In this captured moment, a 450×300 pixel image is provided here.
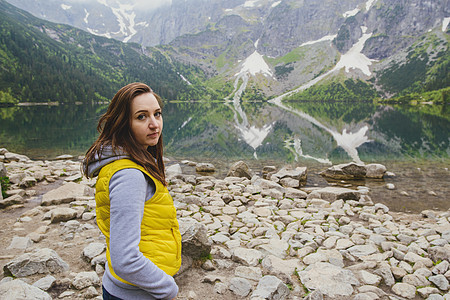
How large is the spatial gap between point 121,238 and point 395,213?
45.4 ft

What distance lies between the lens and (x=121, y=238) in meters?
2.14

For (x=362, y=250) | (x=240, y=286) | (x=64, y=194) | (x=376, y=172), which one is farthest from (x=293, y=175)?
(x=240, y=286)

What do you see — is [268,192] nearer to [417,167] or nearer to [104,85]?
[417,167]

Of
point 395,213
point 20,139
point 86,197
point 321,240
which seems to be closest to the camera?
point 321,240

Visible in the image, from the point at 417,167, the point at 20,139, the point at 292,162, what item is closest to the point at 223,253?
the point at 292,162

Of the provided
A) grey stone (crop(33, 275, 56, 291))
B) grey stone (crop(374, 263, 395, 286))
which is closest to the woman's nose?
grey stone (crop(33, 275, 56, 291))

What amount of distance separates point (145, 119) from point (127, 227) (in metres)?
1.02

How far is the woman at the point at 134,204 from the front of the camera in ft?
7.04

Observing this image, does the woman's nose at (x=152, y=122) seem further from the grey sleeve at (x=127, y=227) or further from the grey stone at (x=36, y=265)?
the grey stone at (x=36, y=265)

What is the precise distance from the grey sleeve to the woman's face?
513 millimetres

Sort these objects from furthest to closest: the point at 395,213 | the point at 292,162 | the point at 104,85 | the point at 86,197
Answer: the point at 104,85, the point at 292,162, the point at 395,213, the point at 86,197

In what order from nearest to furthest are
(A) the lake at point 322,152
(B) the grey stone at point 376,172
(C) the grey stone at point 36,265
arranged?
(C) the grey stone at point 36,265 → (A) the lake at point 322,152 → (B) the grey stone at point 376,172

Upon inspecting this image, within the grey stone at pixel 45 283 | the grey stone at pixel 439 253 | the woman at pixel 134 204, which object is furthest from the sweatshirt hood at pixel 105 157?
the grey stone at pixel 439 253

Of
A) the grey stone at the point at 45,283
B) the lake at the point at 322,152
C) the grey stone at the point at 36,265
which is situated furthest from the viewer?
the lake at the point at 322,152
